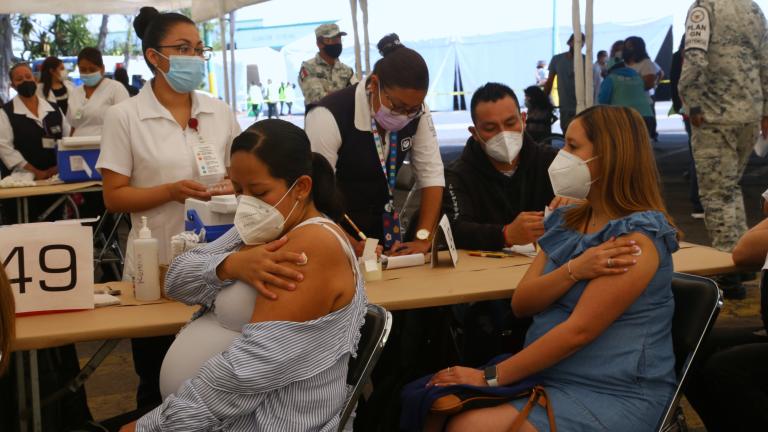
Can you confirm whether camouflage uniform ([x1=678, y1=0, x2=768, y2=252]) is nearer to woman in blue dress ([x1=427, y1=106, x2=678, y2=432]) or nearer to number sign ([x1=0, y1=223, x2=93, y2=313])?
woman in blue dress ([x1=427, y1=106, x2=678, y2=432])

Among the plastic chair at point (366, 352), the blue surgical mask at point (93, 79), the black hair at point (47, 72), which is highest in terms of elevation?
the black hair at point (47, 72)

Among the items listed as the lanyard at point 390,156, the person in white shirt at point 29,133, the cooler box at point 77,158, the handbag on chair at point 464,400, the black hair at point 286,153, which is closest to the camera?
the black hair at point 286,153

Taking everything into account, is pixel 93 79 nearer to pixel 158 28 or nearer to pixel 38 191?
pixel 38 191

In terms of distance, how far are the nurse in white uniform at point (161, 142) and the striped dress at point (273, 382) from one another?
4.21 feet

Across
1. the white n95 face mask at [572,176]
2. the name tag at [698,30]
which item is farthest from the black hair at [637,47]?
the white n95 face mask at [572,176]

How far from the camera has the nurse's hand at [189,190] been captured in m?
3.15

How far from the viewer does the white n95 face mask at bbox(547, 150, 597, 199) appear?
2.46 metres

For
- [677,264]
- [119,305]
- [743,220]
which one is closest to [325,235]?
[119,305]

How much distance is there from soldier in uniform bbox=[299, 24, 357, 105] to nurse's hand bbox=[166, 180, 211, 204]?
19.2ft

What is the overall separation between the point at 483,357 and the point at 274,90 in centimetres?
2507

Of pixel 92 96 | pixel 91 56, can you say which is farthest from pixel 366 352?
pixel 91 56

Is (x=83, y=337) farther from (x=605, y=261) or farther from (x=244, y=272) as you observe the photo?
(x=605, y=261)

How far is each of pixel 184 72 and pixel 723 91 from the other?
361 cm

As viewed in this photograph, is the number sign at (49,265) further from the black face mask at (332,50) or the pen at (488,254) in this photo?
the black face mask at (332,50)
